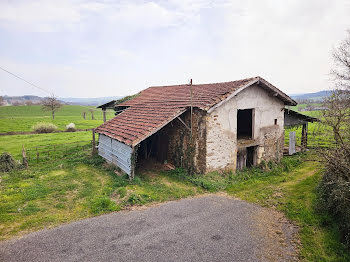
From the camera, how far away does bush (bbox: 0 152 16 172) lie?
13.4m

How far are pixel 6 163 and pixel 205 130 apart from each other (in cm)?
1194

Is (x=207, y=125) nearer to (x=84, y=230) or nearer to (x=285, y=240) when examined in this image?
(x=285, y=240)

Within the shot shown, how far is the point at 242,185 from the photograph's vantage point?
11.1 metres

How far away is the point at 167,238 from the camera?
22.4 ft

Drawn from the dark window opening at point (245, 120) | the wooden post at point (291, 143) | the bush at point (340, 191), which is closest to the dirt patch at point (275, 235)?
the bush at point (340, 191)

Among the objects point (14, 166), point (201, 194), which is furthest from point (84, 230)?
point (14, 166)

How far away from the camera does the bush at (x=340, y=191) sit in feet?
21.9

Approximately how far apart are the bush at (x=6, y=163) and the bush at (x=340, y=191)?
1591cm

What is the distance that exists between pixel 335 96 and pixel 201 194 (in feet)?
22.0

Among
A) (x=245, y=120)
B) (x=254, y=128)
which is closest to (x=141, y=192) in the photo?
(x=254, y=128)

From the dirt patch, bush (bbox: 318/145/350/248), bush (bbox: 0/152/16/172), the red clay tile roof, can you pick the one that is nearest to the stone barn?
the red clay tile roof

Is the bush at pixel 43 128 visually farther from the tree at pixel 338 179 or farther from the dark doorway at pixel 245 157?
the tree at pixel 338 179

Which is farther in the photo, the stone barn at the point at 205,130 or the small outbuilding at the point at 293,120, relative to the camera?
the small outbuilding at the point at 293,120

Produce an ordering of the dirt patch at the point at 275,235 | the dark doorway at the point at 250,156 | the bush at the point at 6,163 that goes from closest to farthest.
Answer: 1. the dirt patch at the point at 275,235
2. the bush at the point at 6,163
3. the dark doorway at the point at 250,156
